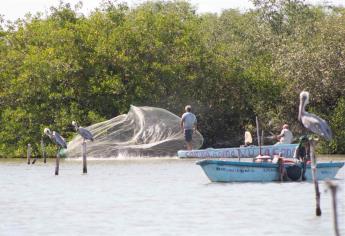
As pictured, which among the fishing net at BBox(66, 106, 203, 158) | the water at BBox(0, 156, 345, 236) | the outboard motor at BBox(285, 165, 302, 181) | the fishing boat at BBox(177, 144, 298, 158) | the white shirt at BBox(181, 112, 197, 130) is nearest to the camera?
the water at BBox(0, 156, 345, 236)

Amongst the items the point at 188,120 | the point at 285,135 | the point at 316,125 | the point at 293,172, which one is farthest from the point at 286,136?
the point at 316,125

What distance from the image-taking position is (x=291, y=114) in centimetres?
6053

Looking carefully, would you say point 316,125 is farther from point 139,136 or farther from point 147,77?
point 147,77

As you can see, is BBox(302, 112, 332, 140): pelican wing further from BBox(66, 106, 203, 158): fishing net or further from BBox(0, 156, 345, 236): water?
BBox(66, 106, 203, 158): fishing net

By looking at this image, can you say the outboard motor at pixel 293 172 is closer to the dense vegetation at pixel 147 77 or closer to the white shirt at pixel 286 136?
the white shirt at pixel 286 136

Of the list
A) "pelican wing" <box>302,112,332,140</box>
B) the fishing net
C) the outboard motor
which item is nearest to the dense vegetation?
the fishing net

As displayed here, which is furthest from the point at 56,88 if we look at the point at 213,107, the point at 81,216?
the point at 81,216

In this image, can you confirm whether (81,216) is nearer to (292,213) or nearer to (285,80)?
(292,213)

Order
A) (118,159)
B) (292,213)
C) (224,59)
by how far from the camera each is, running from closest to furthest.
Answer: (292,213) < (118,159) < (224,59)

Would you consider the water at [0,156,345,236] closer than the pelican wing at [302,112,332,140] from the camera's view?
Yes

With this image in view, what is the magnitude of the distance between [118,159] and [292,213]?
27488 millimetres

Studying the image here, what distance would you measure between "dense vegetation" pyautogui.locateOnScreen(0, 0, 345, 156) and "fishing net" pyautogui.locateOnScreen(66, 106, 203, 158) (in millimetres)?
6289

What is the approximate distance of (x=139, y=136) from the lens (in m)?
50.5

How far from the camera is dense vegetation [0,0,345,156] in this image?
5803 centimetres
